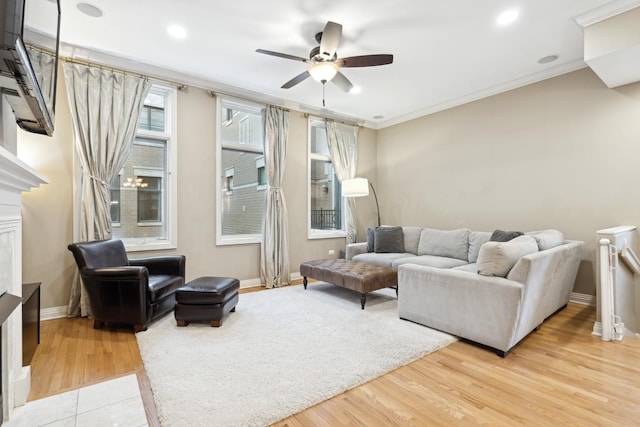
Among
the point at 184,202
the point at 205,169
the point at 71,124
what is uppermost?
the point at 71,124

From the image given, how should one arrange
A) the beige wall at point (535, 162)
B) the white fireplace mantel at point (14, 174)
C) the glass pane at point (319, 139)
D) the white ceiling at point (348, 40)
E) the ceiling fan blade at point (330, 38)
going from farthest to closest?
the glass pane at point (319, 139), the beige wall at point (535, 162), the white ceiling at point (348, 40), the ceiling fan blade at point (330, 38), the white fireplace mantel at point (14, 174)

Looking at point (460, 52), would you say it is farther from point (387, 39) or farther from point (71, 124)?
point (71, 124)

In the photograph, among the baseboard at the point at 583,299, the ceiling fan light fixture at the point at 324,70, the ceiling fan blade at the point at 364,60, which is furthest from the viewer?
the baseboard at the point at 583,299

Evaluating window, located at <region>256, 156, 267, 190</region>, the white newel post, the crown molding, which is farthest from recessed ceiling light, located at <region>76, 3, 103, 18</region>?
the crown molding

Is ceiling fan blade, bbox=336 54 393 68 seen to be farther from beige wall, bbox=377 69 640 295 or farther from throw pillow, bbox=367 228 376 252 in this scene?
throw pillow, bbox=367 228 376 252

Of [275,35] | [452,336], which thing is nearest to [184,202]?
[275,35]

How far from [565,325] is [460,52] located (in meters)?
3.21

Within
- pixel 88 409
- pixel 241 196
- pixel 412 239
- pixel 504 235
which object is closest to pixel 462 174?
pixel 412 239

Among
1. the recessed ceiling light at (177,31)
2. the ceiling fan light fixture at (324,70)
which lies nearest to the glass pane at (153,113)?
the recessed ceiling light at (177,31)

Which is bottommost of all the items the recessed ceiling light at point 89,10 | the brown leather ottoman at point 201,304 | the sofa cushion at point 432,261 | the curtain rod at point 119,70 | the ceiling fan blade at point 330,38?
the brown leather ottoman at point 201,304

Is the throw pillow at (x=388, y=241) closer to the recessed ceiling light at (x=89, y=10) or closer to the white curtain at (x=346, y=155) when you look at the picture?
the white curtain at (x=346, y=155)

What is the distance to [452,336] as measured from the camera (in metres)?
2.85

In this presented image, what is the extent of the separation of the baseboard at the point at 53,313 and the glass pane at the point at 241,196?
2.04 metres

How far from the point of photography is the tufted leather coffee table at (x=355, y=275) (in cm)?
361
